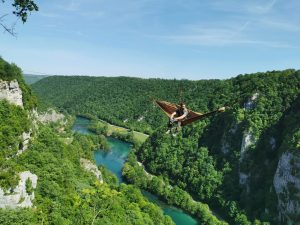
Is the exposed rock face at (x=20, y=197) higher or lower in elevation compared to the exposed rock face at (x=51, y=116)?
higher

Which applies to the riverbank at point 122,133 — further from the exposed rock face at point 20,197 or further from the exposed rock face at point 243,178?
the exposed rock face at point 20,197

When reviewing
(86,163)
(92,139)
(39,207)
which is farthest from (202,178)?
(39,207)

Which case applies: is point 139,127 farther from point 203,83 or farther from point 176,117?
point 176,117

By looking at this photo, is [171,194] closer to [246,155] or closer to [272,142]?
[246,155]

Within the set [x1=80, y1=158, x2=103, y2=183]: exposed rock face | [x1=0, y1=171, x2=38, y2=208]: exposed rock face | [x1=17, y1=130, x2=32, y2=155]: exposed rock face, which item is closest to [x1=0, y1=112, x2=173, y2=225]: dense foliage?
[x1=17, y1=130, x2=32, y2=155]: exposed rock face

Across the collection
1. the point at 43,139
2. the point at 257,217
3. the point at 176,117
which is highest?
the point at 176,117

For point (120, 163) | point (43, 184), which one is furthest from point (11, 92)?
point (120, 163)

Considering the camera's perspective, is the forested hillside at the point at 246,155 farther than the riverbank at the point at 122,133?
No

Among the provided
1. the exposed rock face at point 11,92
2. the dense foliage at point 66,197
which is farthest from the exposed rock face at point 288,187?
the exposed rock face at point 11,92
